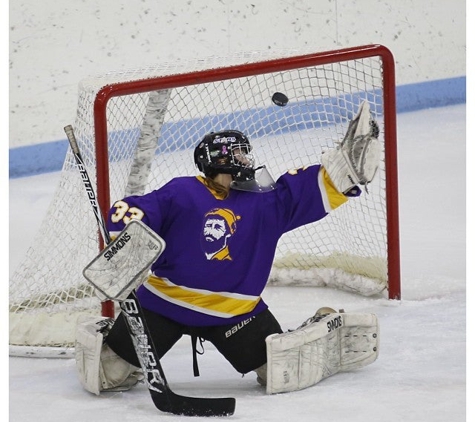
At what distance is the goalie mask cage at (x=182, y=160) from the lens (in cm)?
332

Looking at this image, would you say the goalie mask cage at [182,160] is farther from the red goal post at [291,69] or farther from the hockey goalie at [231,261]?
the hockey goalie at [231,261]

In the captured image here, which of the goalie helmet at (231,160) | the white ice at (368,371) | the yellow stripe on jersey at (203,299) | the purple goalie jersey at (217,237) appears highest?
the goalie helmet at (231,160)

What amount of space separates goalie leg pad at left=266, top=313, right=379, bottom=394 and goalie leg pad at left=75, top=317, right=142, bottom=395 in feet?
1.17

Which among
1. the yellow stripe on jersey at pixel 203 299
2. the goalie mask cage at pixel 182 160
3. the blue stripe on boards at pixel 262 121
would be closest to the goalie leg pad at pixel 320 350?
the yellow stripe on jersey at pixel 203 299

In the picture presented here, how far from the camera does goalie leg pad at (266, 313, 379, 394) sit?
2.79 meters

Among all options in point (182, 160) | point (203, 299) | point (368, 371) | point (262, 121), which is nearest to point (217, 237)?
point (203, 299)

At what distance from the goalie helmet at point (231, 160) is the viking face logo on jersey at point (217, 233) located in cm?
10

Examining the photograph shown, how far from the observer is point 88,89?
11.1 feet

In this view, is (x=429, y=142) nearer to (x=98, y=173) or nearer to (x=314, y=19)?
(x=314, y=19)

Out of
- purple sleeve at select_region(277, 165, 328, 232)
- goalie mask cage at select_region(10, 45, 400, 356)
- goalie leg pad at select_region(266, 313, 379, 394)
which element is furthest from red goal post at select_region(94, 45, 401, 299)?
goalie leg pad at select_region(266, 313, 379, 394)

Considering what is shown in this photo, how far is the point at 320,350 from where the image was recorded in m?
2.88

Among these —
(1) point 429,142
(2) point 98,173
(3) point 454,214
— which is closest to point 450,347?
(2) point 98,173

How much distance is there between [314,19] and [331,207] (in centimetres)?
311

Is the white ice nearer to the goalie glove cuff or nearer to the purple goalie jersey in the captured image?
the purple goalie jersey
